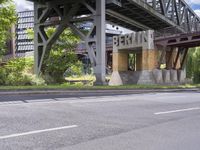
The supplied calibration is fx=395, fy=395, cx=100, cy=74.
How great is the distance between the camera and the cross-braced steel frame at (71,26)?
38250 millimetres

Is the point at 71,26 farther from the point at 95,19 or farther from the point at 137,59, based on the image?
the point at 137,59

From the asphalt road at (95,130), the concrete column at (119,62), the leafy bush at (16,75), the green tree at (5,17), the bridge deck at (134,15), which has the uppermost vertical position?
the bridge deck at (134,15)

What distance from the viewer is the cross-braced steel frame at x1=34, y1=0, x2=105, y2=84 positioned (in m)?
38.2

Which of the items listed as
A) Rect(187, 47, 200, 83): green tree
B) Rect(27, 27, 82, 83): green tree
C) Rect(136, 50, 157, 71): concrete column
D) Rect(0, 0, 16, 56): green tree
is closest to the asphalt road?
Rect(0, 0, 16, 56): green tree

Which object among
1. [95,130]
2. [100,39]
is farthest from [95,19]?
[95,130]

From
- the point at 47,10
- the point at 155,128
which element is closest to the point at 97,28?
the point at 47,10

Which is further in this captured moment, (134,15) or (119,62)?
(134,15)

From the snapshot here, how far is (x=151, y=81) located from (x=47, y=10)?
14.4 meters

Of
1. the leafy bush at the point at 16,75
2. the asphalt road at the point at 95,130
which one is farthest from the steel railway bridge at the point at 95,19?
the asphalt road at the point at 95,130

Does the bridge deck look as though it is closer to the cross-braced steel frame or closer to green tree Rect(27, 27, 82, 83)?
the cross-braced steel frame

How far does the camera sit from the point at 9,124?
8.98m

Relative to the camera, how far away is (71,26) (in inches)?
1636

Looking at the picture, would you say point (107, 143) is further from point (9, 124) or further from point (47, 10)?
point (47, 10)

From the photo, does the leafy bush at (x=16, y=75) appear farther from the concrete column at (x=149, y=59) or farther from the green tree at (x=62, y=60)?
the concrete column at (x=149, y=59)
